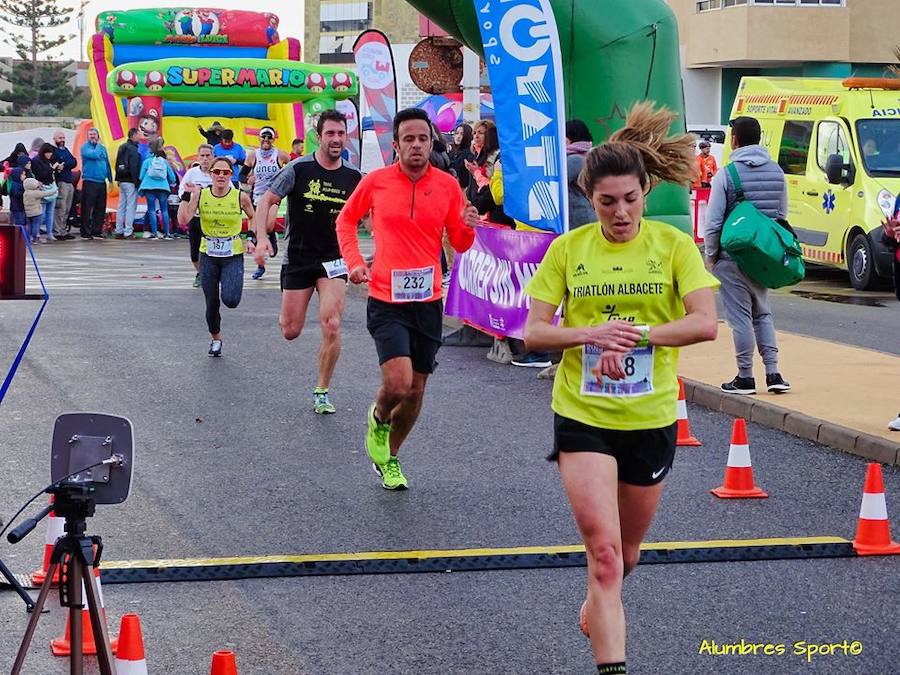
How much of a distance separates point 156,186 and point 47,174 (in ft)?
8.65

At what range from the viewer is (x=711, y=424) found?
10.3m

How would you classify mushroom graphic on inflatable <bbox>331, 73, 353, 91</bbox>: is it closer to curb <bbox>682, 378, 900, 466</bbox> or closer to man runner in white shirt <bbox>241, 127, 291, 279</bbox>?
man runner in white shirt <bbox>241, 127, 291, 279</bbox>

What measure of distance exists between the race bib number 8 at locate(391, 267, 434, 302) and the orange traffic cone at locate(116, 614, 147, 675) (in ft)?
12.1

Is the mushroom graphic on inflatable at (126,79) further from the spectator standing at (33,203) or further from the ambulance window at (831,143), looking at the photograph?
the ambulance window at (831,143)

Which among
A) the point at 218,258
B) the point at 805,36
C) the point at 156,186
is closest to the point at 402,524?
the point at 218,258

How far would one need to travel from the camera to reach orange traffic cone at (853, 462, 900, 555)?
22.2 ft

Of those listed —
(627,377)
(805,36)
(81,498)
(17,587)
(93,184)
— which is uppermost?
(805,36)

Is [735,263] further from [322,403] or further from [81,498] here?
[81,498]

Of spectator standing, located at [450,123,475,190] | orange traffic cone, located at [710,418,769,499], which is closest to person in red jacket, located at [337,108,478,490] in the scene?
orange traffic cone, located at [710,418,769,499]

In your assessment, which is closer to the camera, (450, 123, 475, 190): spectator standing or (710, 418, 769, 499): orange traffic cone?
(710, 418, 769, 499): orange traffic cone

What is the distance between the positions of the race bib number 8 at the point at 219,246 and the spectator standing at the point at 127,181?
53.9 feet

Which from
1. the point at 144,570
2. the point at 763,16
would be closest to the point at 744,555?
the point at 144,570

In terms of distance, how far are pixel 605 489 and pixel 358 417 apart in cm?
576

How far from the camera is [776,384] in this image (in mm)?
10891
